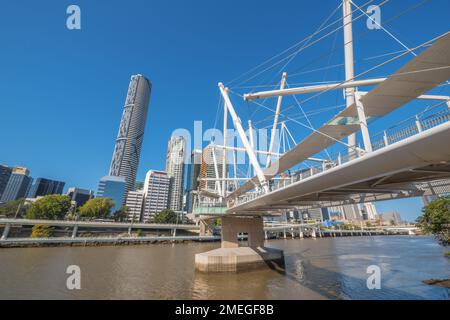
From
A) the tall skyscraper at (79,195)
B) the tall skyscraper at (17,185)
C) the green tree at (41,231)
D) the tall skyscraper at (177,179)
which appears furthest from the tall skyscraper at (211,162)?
the tall skyscraper at (17,185)

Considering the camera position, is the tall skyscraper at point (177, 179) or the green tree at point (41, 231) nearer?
the green tree at point (41, 231)

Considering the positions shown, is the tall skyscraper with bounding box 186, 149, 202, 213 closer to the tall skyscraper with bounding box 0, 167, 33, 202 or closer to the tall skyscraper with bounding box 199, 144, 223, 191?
the tall skyscraper with bounding box 199, 144, 223, 191

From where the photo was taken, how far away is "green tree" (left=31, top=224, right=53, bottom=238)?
51681 millimetres

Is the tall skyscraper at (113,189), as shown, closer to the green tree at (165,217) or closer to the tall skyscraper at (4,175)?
the tall skyscraper at (4,175)

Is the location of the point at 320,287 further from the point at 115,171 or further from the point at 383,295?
the point at 115,171

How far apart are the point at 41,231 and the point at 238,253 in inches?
2077

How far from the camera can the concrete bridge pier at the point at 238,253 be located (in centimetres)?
2450

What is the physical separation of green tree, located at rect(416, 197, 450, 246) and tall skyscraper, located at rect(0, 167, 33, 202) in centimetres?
20141

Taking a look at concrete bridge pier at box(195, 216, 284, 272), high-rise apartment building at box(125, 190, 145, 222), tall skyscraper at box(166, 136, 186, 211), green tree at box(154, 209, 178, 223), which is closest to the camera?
concrete bridge pier at box(195, 216, 284, 272)

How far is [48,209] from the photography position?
66.6 meters

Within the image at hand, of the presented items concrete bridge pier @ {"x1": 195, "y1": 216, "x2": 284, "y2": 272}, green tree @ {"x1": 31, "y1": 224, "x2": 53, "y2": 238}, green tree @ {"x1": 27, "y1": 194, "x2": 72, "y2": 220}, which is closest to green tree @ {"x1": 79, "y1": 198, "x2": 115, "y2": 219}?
green tree @ {"x1": 27, "y1": 194, "x2": 72, "y2": 220}

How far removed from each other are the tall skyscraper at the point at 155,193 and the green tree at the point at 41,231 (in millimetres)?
78786
